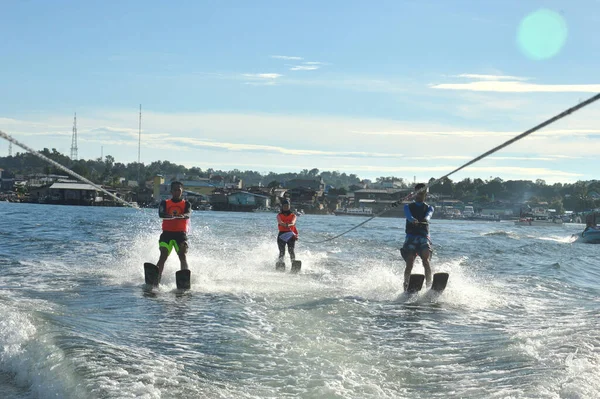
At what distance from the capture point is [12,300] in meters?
10.1

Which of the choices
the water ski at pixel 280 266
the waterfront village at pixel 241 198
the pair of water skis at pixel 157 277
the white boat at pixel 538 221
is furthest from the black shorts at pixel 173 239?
the white boat at pixel 538 221

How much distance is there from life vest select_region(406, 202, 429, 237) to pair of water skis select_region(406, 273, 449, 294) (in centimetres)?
92

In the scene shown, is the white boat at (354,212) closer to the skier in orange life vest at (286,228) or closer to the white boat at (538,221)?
the white boat at (538,221)

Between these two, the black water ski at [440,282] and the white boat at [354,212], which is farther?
the white boat at [354,212]

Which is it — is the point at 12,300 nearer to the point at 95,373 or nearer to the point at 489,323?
the point at 95,373

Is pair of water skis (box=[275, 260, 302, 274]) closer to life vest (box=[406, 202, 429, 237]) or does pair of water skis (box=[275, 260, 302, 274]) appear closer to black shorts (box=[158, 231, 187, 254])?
black shorts (box=[158, 231, 187, 254])

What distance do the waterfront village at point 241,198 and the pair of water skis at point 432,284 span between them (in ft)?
269

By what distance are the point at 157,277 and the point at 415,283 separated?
483 cm

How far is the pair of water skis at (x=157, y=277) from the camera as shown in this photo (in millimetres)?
12086

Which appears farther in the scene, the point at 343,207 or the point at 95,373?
the point at 343,207

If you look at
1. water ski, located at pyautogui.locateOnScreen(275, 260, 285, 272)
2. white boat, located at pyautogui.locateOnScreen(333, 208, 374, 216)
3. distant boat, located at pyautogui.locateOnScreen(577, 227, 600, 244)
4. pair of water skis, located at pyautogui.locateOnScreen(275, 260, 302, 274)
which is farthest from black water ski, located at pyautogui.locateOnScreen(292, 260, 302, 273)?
white boat, located at pyautogui.locateOnScreen(333, 208, 374, 216)

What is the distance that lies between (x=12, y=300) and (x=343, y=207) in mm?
134893

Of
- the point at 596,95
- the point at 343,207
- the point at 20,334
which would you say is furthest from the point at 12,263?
the point at 343,207

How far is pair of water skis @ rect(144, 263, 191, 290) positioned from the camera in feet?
39.7
